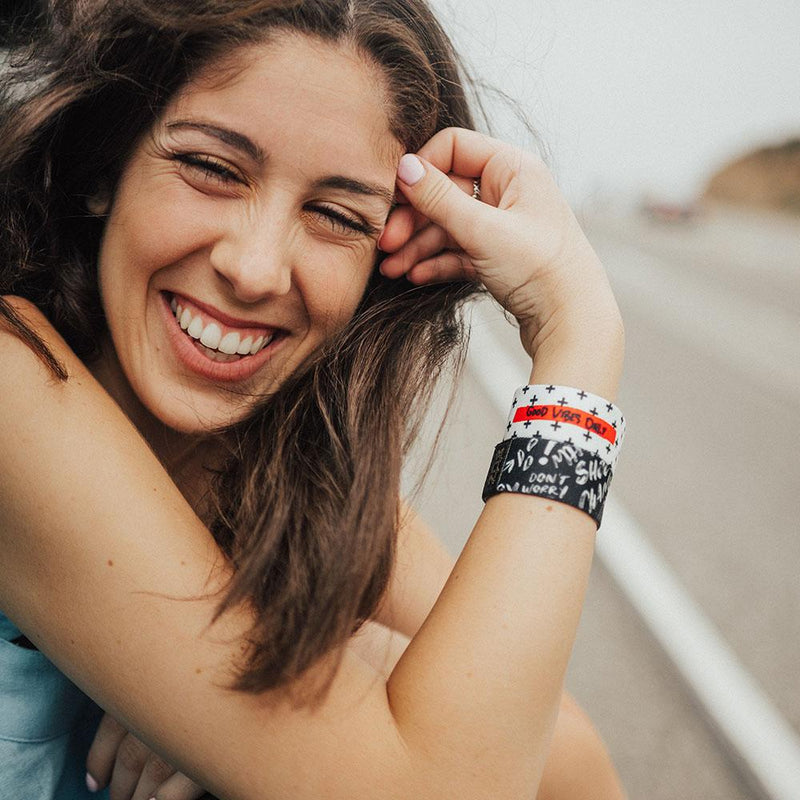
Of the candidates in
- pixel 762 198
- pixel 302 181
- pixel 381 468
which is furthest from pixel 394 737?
pixel 762 198

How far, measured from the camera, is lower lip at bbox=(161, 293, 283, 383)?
181cm

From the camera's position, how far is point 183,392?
1849mm

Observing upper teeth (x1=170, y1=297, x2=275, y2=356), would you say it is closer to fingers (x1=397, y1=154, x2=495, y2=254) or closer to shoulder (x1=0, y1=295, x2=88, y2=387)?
shoulder (x1=0, y1=295, x2=88, y2=387)

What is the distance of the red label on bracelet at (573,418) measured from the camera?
1.68 m

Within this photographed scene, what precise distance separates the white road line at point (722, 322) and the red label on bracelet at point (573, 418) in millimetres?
5176

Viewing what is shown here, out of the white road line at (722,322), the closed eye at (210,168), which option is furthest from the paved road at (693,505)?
the closed eye at (210,168)

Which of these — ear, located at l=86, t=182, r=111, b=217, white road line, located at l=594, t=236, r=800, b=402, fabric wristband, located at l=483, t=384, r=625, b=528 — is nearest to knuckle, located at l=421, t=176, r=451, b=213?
fabric wristband, located at l=483, t=384, r=625, b=528

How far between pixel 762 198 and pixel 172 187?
44.7 metres

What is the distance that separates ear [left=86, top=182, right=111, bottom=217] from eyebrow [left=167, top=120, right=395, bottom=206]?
24cm

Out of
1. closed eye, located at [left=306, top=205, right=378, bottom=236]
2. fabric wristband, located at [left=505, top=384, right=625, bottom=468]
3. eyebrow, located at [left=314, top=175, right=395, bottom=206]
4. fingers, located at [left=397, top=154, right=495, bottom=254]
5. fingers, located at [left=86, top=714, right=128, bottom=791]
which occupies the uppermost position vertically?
fingers, located at [left=397, top=154, right=495, bottom=254]

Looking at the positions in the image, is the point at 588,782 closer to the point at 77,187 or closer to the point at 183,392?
the point at 183,392

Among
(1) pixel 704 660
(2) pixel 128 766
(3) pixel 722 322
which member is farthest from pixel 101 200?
(3) pixel 722 322

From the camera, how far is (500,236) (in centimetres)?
190

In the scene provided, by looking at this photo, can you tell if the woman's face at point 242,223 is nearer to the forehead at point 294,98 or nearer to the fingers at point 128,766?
the forehead at point 294,98
